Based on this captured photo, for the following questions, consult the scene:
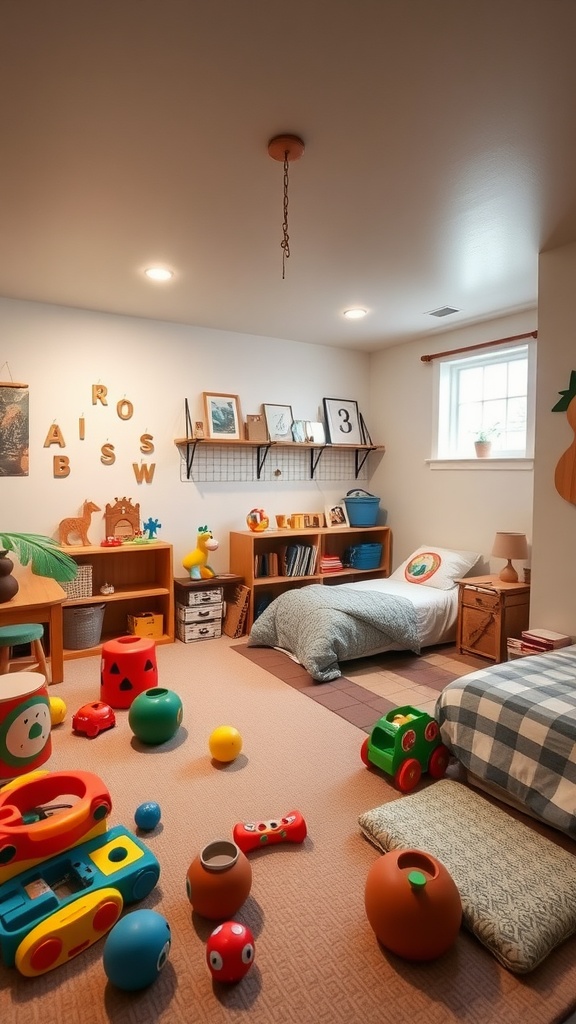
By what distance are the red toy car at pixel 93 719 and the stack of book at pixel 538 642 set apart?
2127mm

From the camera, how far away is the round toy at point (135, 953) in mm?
1255

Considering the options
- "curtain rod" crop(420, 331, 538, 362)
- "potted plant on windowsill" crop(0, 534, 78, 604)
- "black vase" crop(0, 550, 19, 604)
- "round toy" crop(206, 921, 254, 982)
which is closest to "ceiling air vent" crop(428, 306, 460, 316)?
"curtain rod" crop(420, 331, 538, 362)

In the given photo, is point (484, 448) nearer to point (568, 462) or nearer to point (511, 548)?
point (511, 548)

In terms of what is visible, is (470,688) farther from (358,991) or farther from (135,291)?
(135,291)

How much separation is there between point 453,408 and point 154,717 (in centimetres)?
338

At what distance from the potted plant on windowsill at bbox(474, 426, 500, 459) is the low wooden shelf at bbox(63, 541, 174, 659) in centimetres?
239

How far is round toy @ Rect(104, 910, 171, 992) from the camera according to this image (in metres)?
1.25

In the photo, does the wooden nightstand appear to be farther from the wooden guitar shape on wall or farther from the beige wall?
the wooden guitar shape on wall

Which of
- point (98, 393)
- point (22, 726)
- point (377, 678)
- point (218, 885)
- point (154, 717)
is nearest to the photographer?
point (218, 885)

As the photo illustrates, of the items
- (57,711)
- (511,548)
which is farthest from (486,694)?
(57,711)

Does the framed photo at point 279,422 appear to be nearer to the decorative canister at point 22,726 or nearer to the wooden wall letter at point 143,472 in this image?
the wooden wall letter at point 143,472

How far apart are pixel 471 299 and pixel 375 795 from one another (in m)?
3.06

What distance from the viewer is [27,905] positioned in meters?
1.39

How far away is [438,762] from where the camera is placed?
2.18m
